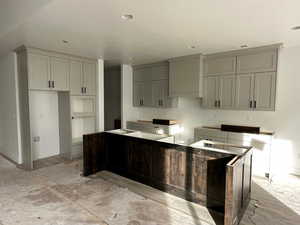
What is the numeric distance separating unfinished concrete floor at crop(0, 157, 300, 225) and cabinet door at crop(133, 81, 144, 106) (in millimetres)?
2887

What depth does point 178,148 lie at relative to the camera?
2818 mm

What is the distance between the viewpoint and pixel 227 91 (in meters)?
4.32

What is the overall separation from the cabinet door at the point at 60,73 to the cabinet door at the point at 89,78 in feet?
1.50

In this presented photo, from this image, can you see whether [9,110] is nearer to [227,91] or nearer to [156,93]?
[156,93]

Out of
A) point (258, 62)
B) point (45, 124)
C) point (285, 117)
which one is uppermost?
point (258, 62)

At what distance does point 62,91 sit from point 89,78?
751 mm

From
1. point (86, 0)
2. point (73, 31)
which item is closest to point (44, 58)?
point (73, 31)

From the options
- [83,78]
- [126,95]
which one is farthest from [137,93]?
[83,78]

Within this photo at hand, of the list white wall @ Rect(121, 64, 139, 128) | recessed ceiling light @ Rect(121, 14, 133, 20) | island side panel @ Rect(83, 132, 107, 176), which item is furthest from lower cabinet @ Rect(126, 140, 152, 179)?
white wall @ Rect(121, 64, 139, 128)

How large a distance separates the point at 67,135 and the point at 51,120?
0.60m

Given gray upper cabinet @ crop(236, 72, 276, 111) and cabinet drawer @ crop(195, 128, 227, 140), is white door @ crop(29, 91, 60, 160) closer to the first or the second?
cabinet drawer @ crop(195, 128, 227, 140)

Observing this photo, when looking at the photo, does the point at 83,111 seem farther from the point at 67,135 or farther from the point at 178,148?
the point at 178,148

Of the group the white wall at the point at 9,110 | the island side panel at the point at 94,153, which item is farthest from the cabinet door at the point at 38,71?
the island side panel at the point at 94,153

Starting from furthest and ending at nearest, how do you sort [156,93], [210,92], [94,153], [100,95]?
[156,93] < [100,95] < [210,92] < [94,153]
